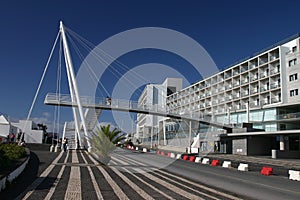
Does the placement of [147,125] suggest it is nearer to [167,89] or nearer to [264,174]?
[167,89]

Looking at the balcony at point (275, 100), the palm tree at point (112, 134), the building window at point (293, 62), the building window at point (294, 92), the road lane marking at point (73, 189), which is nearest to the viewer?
the road lane marking at point (73, 189)

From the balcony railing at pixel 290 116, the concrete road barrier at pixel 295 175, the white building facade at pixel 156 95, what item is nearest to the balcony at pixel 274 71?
the balcony railing at pixel 290 116

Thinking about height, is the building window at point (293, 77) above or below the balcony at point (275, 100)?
above

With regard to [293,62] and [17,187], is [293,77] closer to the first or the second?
[293,62]

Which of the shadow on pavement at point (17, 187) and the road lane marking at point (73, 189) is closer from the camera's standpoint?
the shadow on pavement at point (17, 187)

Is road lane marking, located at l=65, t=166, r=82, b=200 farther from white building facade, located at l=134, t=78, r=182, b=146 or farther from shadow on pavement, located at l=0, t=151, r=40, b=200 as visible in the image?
white building facade, located at l=134, t=78, r=182, b=146

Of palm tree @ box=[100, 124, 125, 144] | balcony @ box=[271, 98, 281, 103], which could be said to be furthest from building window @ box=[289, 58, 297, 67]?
palm tree @ box=[100, 124, 125, 144]

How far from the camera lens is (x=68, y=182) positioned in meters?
11.9

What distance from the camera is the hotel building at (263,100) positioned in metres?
44.8

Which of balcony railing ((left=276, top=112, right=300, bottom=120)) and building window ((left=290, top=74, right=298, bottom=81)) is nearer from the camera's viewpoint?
balcony railing ((left=276, top=112, right=300, bottom=120))

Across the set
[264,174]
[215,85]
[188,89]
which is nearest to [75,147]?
Result: [264,174]

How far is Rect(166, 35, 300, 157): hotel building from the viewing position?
44.8m

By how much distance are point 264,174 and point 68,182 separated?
12.7 meters

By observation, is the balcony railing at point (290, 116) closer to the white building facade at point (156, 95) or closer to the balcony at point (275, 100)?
the balcony at point (275, 100)
